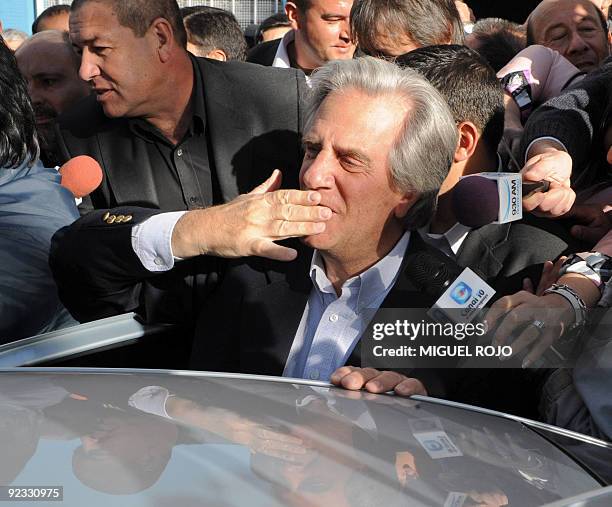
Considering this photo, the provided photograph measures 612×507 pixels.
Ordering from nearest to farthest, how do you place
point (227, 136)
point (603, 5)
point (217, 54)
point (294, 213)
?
point (294, 213)
point (227, 136)
point (603, 5)
point (217, 54)

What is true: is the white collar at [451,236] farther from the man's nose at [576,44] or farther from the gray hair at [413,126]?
the man's nose at [576,44]

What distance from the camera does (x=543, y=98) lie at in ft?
13.1

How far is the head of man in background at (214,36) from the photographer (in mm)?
5488

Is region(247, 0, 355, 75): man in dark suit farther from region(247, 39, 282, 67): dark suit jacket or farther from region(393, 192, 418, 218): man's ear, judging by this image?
region(393, 192, 418, 218): man's ear

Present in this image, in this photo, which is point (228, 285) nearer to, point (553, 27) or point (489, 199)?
point (489, 199)

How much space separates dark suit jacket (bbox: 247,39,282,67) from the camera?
5.09 m

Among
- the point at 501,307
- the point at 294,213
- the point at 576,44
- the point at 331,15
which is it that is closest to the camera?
the point at 501,307

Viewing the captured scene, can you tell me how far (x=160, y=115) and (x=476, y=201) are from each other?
1525 mm

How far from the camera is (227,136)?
349 cm

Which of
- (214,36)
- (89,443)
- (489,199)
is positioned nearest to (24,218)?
(489,199)

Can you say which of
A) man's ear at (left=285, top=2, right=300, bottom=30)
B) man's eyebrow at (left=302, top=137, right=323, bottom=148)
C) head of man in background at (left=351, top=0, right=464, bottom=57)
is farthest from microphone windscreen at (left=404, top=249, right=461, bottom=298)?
man's ear at (left=285, top=2, right=300, bottom=30)

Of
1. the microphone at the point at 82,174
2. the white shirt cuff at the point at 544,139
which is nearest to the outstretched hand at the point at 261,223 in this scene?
the microphone at the point at 82,174

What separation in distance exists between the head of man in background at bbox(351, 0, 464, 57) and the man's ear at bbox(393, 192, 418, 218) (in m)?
1.17

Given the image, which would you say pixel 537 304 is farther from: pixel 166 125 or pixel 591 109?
pixel 166 125
